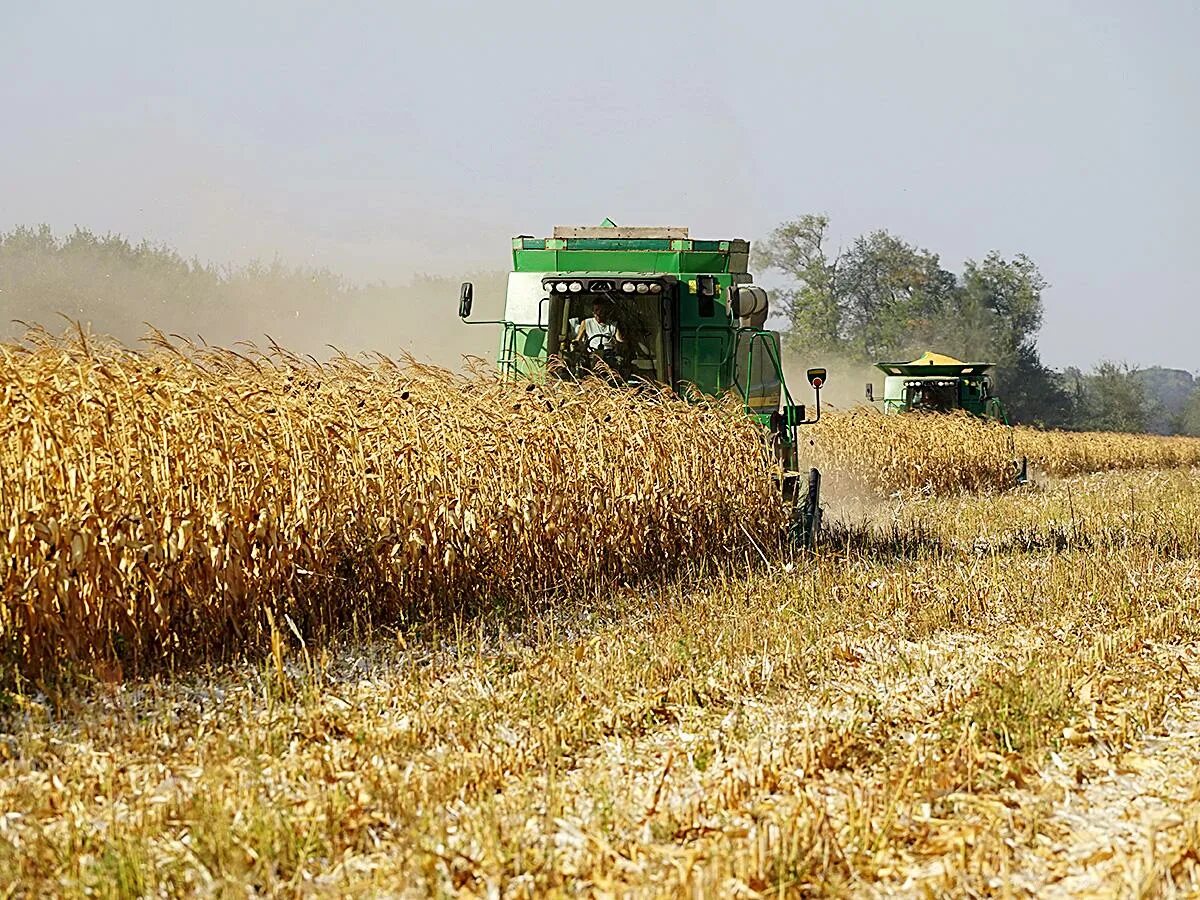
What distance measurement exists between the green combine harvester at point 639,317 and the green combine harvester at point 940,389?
1458 cm

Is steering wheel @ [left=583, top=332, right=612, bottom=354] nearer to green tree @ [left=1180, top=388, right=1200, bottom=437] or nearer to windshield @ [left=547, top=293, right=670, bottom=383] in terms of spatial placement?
windshield @ [left=547, top=293, right=670, bottom=383]

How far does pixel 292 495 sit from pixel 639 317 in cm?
440

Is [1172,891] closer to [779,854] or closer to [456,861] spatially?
[779,854]

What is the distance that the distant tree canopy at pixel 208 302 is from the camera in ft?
86.8

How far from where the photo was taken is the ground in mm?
3922

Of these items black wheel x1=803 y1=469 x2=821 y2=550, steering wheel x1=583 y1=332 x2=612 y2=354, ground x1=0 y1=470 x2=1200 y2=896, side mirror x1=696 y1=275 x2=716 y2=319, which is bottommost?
ground x1=0 y1=470 x2=1200 y2=896

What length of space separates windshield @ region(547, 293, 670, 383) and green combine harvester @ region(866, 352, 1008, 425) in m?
15.1

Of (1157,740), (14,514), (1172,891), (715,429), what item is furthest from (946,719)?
(715,429)

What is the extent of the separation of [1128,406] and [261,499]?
205 ft

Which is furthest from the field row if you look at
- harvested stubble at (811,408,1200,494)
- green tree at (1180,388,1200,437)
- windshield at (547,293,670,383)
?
green tree at (1180,388,1200,437)

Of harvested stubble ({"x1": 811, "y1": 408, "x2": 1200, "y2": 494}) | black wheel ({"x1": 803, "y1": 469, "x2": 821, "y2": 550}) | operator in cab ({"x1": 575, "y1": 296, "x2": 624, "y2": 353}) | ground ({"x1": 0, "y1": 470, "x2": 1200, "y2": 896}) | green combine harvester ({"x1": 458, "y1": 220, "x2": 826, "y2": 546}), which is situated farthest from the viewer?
harvested stubble ({"x1": 811, "y1": 408, "x2": 1200, "y2": 494})

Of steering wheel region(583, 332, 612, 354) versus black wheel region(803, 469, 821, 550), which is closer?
steering wheel region(583, 332, 612, 354)

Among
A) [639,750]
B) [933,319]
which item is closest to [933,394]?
[639,750]

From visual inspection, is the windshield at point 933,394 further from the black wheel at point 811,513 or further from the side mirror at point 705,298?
the side mirror at point 705,298
